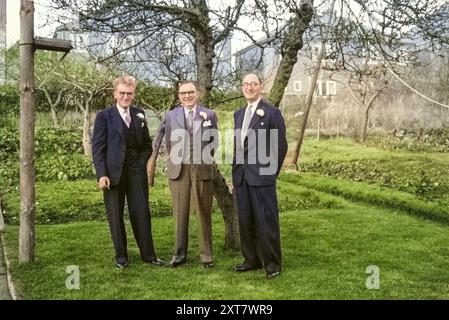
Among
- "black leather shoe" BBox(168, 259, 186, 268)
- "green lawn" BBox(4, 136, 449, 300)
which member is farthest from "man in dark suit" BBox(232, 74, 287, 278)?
"black leather shoe" BBox(168, 259, 186, 268)

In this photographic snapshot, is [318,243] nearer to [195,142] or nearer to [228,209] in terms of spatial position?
[228,209]

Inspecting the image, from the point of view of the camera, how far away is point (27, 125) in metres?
3.63

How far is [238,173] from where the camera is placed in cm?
347

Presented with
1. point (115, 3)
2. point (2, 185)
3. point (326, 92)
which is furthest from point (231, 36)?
point (2, 185)

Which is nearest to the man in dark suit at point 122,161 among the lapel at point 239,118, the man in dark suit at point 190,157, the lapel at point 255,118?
the man in dark suit at point 190,157

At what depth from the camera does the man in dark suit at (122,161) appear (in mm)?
3510

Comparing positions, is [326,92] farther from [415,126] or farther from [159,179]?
[159,179]

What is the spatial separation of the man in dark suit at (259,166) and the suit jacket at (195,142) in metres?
0.17

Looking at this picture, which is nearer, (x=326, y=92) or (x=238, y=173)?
(x=238, y=173)

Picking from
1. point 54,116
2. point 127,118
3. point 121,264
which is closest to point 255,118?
point 127,118

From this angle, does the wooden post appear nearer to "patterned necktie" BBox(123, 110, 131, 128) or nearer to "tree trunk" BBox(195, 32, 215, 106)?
"patterned necktie" BBox(123, 110, 131, 128)

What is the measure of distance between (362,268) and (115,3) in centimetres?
263

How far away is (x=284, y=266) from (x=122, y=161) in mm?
1354
